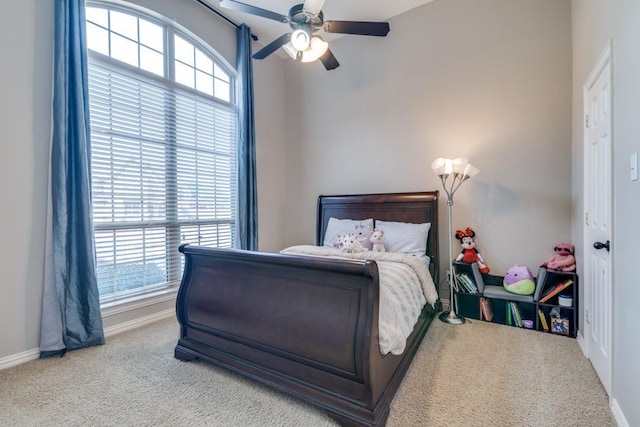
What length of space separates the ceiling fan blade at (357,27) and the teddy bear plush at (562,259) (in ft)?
8.24

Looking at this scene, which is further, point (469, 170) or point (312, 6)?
point (469, 170)

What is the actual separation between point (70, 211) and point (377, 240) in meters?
2.76

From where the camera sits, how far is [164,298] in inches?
126

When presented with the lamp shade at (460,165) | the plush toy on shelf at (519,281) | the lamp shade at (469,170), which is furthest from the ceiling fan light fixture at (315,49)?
the plush toy on shelf at (519,281)

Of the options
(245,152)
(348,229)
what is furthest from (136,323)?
(348,229)

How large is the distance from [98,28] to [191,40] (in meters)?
Result: 0.97

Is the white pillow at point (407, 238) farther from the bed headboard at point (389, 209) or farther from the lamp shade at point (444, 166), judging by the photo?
the lamp shade at point (444, 166)

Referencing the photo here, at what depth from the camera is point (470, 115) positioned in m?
3.31

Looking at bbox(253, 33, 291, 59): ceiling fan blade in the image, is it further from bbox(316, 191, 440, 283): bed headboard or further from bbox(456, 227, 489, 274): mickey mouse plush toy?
bbox(456, 227, 489, 274): mickey mouse plush toy

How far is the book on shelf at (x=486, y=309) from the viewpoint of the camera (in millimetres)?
2996

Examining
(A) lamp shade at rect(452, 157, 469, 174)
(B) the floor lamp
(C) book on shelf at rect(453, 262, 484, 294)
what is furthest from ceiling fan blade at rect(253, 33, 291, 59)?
(C) book on shelf at rect(453, 262, 484, 294)

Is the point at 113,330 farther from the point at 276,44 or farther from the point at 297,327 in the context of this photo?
the point at 276,44

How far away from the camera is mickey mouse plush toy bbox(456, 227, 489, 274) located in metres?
3.17

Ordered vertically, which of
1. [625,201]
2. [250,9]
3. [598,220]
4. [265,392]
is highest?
[250,9]
